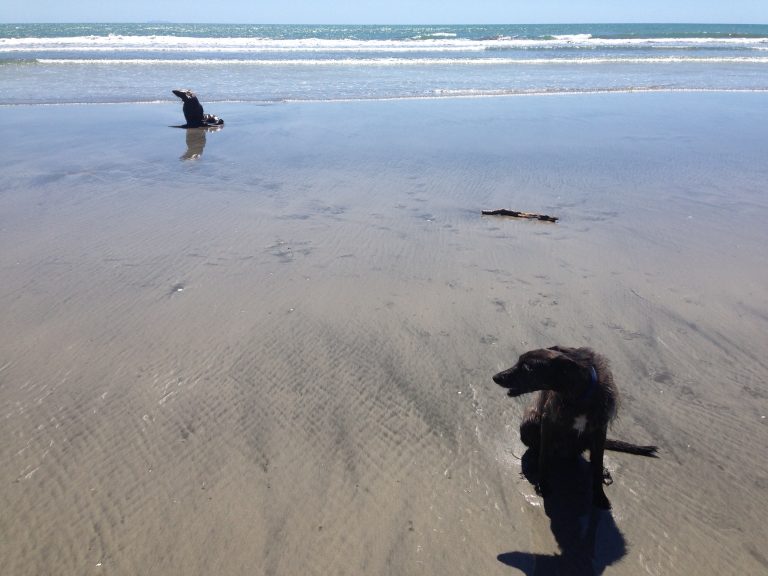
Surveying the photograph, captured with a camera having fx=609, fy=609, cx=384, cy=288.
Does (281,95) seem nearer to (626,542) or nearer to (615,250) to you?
(615,250)

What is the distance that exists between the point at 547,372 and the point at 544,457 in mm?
536

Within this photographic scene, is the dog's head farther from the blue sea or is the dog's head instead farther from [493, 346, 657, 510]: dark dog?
the blue sea

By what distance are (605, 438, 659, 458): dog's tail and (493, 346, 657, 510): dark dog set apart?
249 millimetres

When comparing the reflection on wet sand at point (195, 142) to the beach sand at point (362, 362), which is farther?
the reflection on wet sand at point (195, 142)

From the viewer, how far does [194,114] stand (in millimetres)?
13680

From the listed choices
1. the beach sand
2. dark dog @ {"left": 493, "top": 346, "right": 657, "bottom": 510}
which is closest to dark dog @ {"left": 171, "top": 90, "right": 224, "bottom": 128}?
the beach sand

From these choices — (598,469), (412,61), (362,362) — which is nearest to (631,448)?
(598,469)

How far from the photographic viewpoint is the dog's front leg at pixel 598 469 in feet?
11.0

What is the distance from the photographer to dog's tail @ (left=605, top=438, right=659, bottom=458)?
3742 millimetres

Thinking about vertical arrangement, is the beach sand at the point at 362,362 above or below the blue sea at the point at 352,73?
above

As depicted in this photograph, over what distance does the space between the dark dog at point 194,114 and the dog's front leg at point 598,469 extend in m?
12.5

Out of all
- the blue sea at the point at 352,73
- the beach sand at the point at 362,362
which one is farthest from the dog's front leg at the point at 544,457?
the blue sea at the point at 352,73

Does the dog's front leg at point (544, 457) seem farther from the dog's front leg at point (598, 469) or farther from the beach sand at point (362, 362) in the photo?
the dog's front leg at point (598, 469)

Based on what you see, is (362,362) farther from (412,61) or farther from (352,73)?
(412,61)
